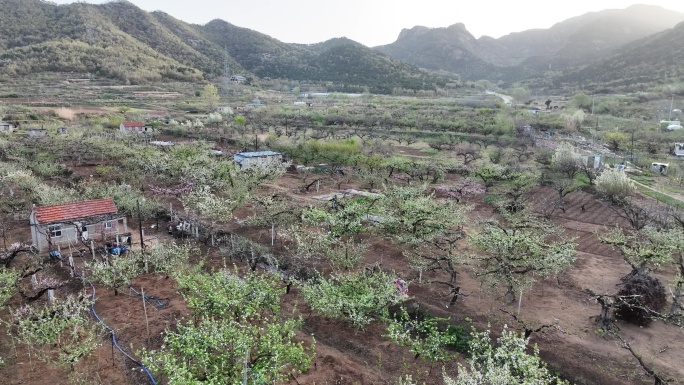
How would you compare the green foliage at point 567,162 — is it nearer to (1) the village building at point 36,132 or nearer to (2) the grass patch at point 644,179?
(2) the grass patch at point 644,179

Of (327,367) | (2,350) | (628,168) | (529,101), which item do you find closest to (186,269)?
(2,350)

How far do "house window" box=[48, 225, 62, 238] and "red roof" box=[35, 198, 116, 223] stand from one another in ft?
1.58

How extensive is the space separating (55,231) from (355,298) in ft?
48.4

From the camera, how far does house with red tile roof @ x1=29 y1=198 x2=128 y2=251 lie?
18.9 metres

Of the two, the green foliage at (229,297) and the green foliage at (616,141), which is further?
the green foliage at (616,141)

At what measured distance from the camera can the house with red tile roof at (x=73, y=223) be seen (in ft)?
62.1

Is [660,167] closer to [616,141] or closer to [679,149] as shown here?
[679,149]

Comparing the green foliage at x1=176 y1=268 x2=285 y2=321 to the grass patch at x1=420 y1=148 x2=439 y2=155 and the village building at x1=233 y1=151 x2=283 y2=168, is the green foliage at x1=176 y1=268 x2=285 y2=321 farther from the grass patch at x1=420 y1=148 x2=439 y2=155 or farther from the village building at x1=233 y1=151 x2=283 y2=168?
the grass patch at x1=420 y1=148 x2=439 y2=155

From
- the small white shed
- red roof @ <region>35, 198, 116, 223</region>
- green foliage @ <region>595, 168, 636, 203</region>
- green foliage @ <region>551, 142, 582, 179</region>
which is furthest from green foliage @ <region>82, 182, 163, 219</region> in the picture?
the small white shed

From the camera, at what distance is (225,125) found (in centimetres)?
6191

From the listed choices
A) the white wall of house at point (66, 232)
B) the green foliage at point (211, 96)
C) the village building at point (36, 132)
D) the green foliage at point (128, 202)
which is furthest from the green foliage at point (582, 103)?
the village building at point (36, 132)

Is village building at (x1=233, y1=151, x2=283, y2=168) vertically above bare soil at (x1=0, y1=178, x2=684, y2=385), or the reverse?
village building at (x1=233, y1=151, x2=283, y2=168)

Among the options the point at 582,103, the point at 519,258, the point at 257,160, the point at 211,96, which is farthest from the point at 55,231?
the point at 582,103

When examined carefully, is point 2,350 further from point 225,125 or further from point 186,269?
point 225,125
